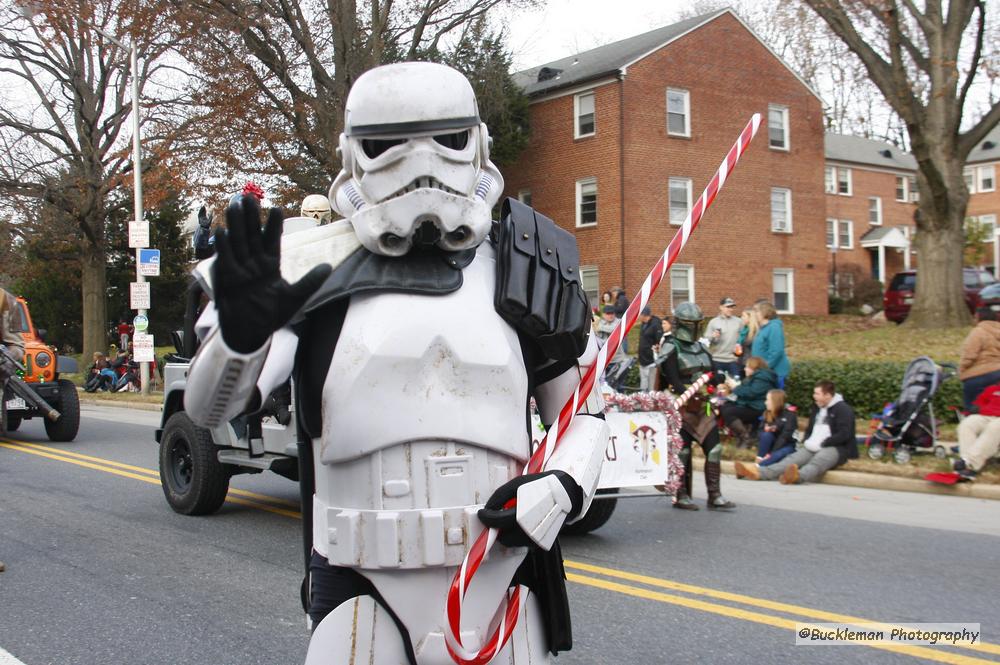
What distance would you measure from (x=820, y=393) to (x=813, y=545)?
3.46 m

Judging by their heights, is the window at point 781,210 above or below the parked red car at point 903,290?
above

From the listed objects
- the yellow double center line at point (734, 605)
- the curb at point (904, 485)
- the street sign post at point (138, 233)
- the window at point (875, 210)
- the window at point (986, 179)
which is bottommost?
the yellow double center line at point (734, 605)

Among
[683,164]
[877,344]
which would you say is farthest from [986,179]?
[877,344]

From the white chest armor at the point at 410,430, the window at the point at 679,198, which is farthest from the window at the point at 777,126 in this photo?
the white chest armor at the point at 410,430

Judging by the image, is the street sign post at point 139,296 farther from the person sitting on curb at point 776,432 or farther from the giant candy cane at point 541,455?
the giant candy cane at point 541,455

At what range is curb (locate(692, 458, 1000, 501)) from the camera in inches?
345

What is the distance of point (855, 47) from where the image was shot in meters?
19.9

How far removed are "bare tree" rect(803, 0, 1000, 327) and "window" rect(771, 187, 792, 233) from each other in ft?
40.6

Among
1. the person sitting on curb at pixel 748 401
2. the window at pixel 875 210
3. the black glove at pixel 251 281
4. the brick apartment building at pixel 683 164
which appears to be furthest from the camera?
the window at pixel 875 210

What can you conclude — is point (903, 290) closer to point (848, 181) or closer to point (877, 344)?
point (877, 344)

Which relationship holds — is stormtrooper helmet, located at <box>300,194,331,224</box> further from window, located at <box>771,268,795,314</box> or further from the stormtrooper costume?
window, located at <box>771,268,795,314</box>

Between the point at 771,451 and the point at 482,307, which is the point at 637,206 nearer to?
the point at 771,451

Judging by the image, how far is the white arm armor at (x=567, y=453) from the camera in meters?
2.18

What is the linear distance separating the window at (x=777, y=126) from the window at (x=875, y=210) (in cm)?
1326
